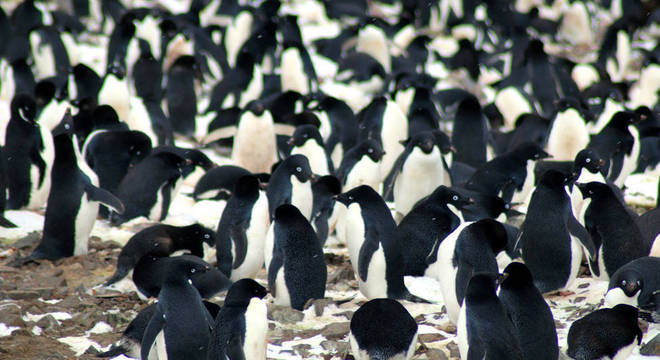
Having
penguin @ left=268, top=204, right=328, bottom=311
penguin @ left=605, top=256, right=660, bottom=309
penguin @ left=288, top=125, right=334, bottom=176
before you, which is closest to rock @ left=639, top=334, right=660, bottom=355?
penguin @ left=605, top=256, right=660, bottom=309

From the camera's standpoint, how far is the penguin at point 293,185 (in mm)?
6633

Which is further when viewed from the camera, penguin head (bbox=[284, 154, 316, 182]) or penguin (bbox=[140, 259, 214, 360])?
penguin head (bbox=[284, 154, 316, 182])

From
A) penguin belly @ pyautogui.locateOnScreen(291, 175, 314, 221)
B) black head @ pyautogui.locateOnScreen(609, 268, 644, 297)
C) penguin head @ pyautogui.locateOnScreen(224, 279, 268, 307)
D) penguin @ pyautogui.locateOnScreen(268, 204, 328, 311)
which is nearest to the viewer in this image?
penguin head @ pyautogui.locateOnScreen(224, 279, 268, 307)

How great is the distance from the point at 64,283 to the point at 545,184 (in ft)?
10.1

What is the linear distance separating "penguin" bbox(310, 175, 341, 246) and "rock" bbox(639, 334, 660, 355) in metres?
2.49

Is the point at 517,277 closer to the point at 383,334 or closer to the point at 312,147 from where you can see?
the point at 383,334

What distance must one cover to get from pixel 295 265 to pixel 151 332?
1.19m

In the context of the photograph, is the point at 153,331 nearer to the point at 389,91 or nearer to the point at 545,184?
the point at 545,184

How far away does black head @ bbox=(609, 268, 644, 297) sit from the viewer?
500 cm

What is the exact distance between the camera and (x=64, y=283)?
5867 mm

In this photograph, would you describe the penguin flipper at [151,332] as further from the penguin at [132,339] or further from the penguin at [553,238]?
the penguin at [553,238]

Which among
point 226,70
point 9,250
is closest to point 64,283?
point 9,250

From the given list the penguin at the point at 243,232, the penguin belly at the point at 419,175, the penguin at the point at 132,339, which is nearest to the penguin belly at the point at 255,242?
the penguin at the point at 243,232

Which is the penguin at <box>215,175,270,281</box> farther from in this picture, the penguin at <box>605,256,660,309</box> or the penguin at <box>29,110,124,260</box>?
the penguin at <box>605,256,660,309</box>
